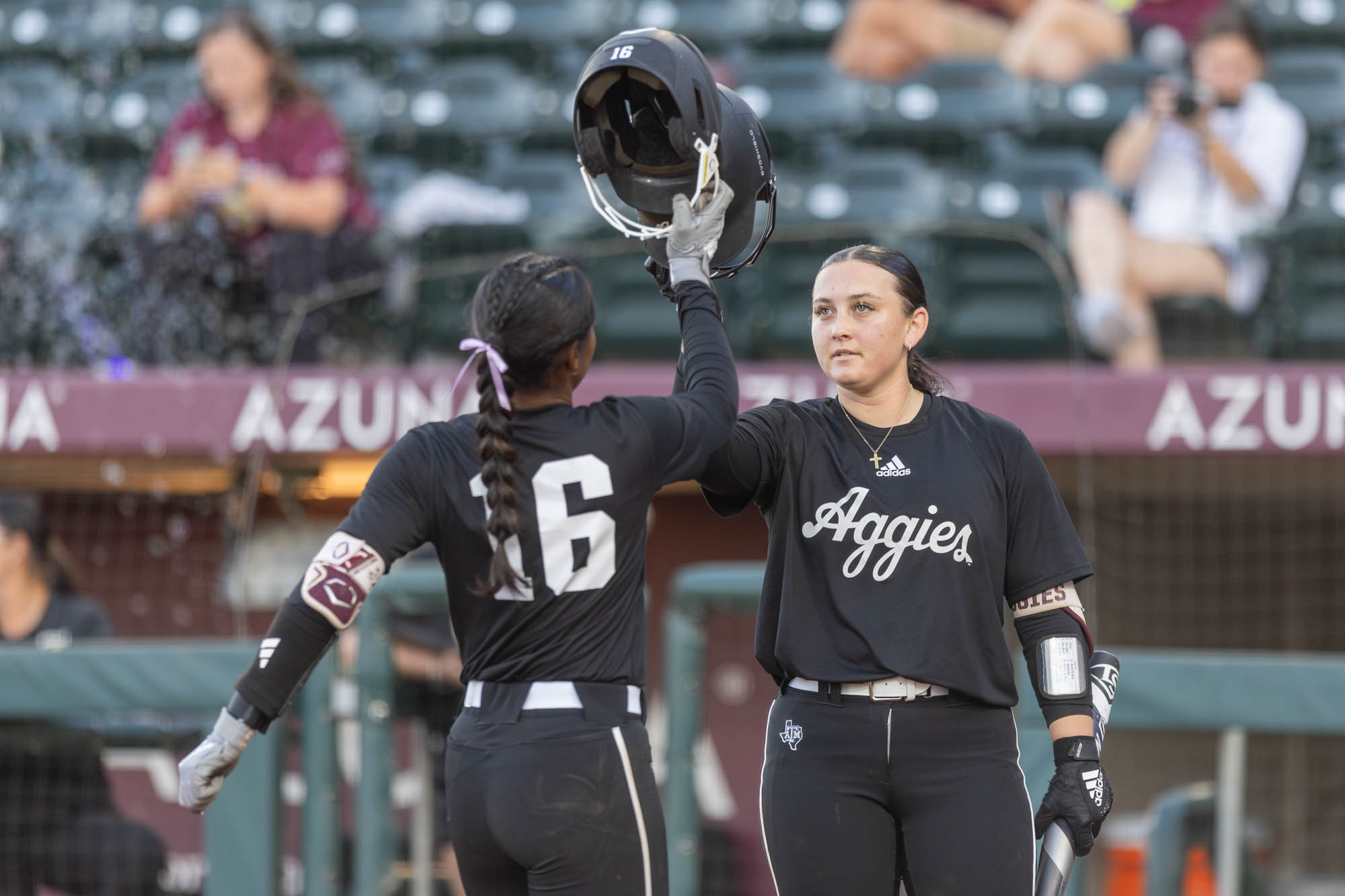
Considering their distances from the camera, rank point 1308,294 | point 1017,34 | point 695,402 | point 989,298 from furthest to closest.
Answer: point 1017,34
point 989,298
point 1308,294
point 695,402

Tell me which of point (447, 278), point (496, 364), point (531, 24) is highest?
point (531, 24)

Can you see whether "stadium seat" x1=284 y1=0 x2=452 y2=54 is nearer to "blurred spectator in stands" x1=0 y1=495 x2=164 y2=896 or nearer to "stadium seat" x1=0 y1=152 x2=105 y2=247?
"stadium seat" x1=0 y1=152 x2=105 y2=247

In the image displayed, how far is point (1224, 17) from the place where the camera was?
6133 mm

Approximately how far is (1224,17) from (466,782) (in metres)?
5.08

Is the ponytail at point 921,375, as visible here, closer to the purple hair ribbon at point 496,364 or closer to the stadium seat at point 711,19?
the purple hair ribbon at point 496,364

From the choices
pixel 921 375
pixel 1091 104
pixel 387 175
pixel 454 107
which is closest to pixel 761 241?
pixel 921 375

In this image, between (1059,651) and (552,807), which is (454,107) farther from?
(552,807)

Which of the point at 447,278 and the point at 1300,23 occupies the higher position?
the point at 1300,23

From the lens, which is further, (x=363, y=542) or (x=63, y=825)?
(x=63, y=825)

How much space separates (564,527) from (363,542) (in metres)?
0.32

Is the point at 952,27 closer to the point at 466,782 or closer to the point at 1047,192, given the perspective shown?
the point at 1047,192

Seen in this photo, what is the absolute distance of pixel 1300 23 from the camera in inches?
287

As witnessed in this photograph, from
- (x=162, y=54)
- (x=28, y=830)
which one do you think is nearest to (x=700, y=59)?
(x=28, y=830)

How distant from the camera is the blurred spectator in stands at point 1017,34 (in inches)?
275
